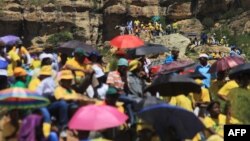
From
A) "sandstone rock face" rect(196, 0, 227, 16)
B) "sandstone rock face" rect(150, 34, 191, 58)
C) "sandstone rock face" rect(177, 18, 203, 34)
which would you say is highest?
"sandstone rock face" rect(196, 0, 227, 16)

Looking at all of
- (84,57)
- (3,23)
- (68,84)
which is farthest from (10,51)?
(3,23)

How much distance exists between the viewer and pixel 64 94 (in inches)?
377

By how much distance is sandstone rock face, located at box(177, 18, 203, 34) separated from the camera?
38875 millimetres

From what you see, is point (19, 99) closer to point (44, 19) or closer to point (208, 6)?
point (44, 19)

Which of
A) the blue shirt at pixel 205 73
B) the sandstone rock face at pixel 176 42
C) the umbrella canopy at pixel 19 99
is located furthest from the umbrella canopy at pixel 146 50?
the sandstone rock face at pixel 176 42

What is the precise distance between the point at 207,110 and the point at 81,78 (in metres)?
2.52

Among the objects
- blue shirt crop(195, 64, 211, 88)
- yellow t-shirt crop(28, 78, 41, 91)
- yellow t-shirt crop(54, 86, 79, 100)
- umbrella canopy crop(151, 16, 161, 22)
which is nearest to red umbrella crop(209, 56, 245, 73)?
blue shirt crop(195, 64, 211, 88)

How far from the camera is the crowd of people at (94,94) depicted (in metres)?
8.48

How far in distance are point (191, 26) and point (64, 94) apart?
100 feet

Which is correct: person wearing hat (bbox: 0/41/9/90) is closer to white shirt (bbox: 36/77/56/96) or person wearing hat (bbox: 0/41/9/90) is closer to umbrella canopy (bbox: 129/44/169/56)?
white shirt (bbox: 36/77/56/96)

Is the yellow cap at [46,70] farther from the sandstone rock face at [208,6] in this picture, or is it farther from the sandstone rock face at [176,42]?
the sandstone rock face at [208,6]

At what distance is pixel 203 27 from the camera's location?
129ft

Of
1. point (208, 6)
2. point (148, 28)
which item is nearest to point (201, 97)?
point (148, 28)

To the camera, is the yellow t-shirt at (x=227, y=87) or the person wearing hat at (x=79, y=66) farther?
the person wearing hat at (x=79, y=66)
